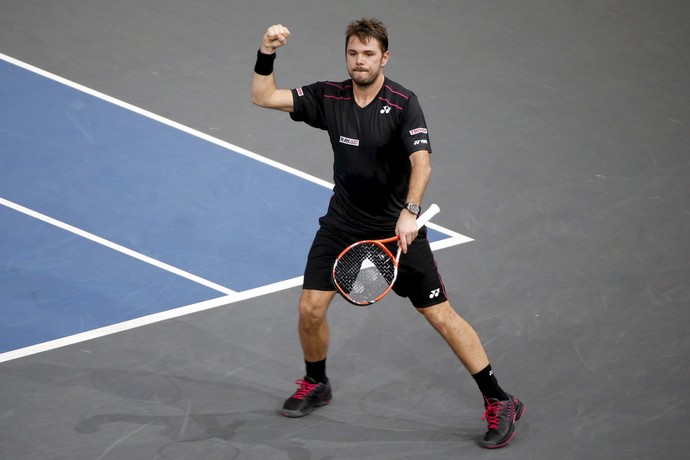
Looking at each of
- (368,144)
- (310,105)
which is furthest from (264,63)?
(368,144)

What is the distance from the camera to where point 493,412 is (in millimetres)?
7617

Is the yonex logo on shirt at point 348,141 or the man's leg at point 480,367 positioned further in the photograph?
the man's leg at point 480,367

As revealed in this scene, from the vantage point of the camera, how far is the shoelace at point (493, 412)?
24.9 feet

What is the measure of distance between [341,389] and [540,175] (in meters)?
3.52

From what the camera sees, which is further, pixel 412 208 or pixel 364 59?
pixel 364 59

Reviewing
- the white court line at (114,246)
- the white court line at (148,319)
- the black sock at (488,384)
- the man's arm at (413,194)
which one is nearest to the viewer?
the man's arm at (413,194)

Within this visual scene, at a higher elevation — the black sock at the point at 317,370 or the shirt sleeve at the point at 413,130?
the shirt sleeve at the point at 413,130

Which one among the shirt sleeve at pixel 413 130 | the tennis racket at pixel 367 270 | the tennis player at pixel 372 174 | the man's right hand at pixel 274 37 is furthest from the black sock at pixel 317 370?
the man's right hand at pixel 274 37

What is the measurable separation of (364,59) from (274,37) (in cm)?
53

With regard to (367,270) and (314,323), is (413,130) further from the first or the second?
(314,323)

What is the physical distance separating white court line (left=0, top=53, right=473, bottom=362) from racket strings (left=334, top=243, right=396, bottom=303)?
1.91 meters

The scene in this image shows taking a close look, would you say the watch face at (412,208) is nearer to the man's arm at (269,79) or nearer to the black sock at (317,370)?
the man's arm at (269,79)

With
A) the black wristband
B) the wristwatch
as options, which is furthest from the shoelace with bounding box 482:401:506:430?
the black wristband

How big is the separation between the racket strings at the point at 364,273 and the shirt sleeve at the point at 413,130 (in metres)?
0.63
